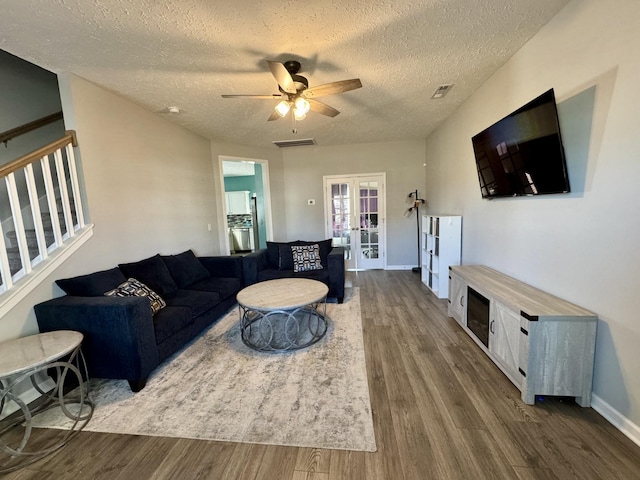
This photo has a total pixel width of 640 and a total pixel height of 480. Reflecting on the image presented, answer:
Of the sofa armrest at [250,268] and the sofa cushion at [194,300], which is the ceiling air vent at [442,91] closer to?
the sofa armrest at [250,268]

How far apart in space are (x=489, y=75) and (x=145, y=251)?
423 cm

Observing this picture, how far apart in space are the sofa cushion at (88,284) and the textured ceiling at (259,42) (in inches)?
70.4

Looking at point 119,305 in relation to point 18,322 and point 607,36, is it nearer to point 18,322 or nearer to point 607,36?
point 18,322

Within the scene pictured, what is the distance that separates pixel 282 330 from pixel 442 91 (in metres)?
3.26

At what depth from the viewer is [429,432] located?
158 cm

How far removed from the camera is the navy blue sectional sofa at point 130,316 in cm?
197

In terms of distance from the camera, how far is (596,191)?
1.63m

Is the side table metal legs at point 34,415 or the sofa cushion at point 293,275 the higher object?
the sofa cushion at point 293,275

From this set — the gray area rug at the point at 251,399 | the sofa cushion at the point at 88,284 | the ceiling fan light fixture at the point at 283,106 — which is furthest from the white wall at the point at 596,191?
the sofa cushion at the point at 88,284

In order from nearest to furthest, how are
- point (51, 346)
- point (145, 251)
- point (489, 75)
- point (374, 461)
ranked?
point (374, 461), point (51, 346), point (489, 75), point (145, 251)

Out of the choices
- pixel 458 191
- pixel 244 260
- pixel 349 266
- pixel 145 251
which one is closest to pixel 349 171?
pixel 349 266

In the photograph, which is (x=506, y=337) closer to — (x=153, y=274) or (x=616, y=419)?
(x=616, y=419)

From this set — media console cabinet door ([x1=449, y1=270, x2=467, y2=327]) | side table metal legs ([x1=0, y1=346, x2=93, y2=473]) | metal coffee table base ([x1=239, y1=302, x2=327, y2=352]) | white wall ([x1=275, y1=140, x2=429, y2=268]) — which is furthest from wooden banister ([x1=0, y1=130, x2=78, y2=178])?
media console cabinet door ([x1=449, y1=270, x2=467, y2=327])

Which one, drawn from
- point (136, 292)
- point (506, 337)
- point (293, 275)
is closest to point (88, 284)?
point (136, 292)
